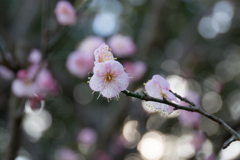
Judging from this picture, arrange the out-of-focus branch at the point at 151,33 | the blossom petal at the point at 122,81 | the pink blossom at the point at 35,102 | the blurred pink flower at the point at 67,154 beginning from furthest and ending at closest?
1. the blurred pink flower at the point at 67,154
2. the out-of-focus branch at the point at 151,33
3. the pink blossom at the point at 35,102
4. the blossom petal at the point at 122,81

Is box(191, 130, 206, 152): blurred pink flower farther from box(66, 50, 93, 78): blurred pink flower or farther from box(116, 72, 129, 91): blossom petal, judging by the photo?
box(116, 72, 129, 91): blossom petal

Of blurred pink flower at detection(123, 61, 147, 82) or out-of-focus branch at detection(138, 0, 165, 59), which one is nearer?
blurred pink flower at detection(123, 61, 147, 82)

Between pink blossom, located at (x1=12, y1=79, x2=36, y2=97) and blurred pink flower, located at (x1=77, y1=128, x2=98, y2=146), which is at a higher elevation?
blurred pink flower, located at (x1=77, y1=128, x2=98, y2=146)

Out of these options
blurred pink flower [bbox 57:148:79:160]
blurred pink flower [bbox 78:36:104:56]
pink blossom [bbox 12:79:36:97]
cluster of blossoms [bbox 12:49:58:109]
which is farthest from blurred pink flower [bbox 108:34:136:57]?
blurred pink flower [bbox 57:148:79:160]

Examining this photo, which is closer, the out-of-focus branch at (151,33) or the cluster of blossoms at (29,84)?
the cluster of blossoms at (29,84)

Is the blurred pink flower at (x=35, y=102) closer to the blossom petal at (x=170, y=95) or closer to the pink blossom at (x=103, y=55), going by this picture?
the pink blossom at (x=103, y=55)

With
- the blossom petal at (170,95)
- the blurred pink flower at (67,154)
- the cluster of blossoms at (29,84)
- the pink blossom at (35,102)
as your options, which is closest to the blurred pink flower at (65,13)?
the cluster of blossoms at (29,84)

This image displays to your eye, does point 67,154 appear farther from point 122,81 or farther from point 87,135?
point 122,81
